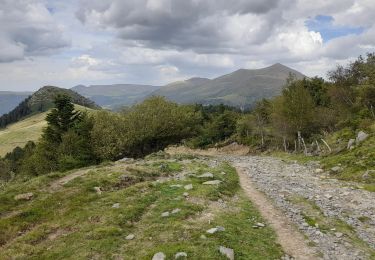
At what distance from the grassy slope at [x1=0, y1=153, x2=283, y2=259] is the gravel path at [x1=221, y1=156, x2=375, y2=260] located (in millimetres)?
2491

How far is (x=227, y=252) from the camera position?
59.3 feet

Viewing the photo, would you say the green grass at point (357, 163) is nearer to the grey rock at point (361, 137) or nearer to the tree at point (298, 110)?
the grey rock at point (361, 137)

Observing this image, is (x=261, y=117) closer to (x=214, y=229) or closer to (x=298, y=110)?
(x=298, y=110)

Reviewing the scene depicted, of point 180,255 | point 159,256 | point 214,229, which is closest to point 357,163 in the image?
point 214,229

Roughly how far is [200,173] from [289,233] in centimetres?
1665

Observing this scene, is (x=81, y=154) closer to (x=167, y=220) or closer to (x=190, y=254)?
(x=167, y=220)

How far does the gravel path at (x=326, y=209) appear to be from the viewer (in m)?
20.0

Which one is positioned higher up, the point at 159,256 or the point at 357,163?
the point at 159,256

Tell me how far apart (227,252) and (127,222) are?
7525 mm

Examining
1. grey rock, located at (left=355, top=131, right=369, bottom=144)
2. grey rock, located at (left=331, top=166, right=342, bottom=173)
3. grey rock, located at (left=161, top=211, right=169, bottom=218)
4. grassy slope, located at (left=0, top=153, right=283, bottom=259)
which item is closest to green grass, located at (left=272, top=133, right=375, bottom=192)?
grey rock, located at (left=331, top=166, right=342, bottom=173)

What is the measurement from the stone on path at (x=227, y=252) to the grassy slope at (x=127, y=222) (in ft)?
1.15

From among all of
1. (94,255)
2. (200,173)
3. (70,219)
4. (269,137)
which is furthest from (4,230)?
(269,137)

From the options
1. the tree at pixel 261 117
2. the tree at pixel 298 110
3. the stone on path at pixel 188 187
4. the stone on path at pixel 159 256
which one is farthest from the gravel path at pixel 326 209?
the tree at pixel 261 117

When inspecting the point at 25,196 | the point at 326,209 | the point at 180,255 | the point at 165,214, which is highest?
the point at 25,196
